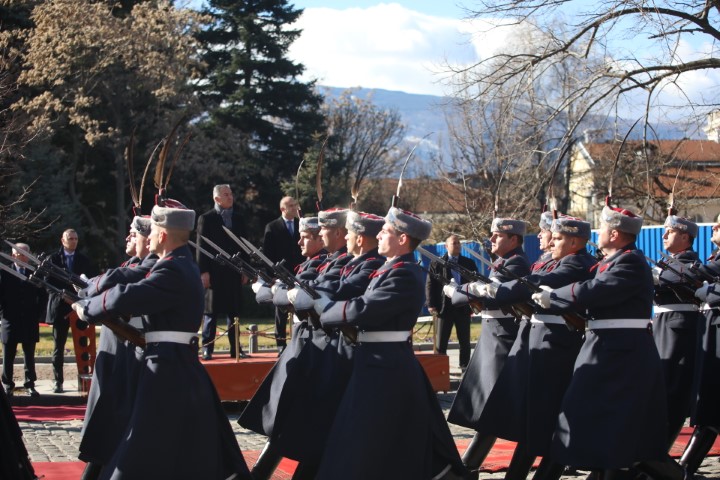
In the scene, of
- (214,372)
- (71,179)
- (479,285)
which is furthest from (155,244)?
(71,179)

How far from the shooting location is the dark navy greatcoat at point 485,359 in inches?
308

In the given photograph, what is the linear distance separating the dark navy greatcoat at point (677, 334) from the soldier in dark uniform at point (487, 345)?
4.21ft

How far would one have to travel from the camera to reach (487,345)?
8.12 m

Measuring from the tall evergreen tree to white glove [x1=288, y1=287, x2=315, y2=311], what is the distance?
98.4 ft

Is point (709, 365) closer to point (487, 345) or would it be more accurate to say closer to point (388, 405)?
point (487, 345)

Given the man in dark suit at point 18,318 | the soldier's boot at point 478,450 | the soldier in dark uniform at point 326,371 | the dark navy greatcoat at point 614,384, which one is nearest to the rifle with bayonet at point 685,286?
the dark navy greatcoat at point 614,384

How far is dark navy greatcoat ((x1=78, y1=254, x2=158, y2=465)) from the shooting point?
261 inches

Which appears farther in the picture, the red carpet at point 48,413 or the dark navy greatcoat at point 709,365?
the red carpet at point 48,413

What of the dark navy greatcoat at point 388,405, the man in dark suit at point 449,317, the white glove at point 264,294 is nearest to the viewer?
the dark navy greatcoat at point 388,405

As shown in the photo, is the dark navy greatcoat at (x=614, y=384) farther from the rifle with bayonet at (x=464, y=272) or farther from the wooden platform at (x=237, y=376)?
the wooden platform at (x=237, y=376)

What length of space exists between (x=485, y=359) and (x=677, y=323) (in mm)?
1739

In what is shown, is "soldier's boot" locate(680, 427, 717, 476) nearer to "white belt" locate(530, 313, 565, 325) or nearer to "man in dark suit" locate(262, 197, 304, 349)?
"white belt" locate(530, 313, 565, 325)

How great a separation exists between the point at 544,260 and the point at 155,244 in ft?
10.5

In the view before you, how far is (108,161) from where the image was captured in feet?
114
